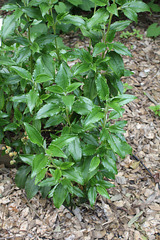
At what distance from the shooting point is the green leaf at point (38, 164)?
129 centimetres

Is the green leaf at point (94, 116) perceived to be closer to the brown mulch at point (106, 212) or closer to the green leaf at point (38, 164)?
the green leaf at point (38, 164)

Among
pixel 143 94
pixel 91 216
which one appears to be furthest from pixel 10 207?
pixel 143 94

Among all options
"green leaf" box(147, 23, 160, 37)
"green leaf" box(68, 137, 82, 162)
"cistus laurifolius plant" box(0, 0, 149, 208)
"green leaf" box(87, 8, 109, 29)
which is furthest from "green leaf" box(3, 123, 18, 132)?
"green leaf" box(147, 23, 160, 37)

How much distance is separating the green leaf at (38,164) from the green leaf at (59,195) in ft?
1.28

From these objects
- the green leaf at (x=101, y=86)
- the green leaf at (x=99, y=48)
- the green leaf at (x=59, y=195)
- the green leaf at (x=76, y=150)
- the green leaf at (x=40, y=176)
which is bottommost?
the green leaf at (x=59, y=195)

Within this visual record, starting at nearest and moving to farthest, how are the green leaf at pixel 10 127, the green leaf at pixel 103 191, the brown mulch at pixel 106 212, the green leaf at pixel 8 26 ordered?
the green leaf at pixel 8 26
the green leaf at pixel 103 191
the green leaf at pixel 10 127
the brown mulch at pixel 106 212

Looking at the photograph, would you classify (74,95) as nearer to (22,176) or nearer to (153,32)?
(22,176)

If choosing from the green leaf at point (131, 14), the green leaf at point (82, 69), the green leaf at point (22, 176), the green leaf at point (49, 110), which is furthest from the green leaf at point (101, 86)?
the green leaf at point (22, 176)

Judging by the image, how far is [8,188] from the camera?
7.34ft

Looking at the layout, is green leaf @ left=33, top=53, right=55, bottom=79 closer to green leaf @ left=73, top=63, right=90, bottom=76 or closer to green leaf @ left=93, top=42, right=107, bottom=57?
green leaf @ left=73, top=63, right=90, bottom=76

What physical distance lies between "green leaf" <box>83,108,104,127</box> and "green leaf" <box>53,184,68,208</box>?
0.52 meters

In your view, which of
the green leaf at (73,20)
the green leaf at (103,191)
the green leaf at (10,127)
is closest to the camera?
the green leaf at (73,20)

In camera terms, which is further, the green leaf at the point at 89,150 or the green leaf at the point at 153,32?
the green leaf at the point at 153,32

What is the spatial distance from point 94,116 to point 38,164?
1.27 feet
